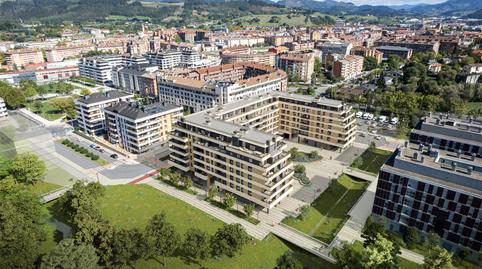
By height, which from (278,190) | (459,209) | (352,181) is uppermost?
(459,209)

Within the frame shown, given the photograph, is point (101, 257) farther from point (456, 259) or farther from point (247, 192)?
point (456, 259)

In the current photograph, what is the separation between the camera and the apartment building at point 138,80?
140 metres

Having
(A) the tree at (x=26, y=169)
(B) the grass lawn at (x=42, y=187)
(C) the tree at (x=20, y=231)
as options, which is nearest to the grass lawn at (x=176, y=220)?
(C) the tree at (x=20, y=231)

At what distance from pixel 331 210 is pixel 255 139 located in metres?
22.2

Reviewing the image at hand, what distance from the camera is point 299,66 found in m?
179

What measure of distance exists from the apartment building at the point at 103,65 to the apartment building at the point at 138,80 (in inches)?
336

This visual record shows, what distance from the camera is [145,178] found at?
75.3 metres

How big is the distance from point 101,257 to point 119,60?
543 feet

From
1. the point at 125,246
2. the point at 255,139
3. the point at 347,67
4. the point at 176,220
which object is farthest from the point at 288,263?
the point at 347,67

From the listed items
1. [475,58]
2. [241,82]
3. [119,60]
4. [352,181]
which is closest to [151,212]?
[352,181]

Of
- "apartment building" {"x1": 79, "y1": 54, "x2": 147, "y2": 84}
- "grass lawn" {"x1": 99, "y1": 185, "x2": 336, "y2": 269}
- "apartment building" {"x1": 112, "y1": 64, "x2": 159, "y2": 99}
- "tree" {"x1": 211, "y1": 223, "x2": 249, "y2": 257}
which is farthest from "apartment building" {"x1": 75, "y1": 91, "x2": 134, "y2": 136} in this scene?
"tree" {"x1": 211, "y1": 223, "x2": 249, "y2": 257}

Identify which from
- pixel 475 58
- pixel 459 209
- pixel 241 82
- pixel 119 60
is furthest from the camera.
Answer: pixel 119 60

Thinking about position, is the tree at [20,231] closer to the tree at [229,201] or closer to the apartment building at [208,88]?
the tree at [229,201]

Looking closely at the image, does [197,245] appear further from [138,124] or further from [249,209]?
[138,124]
